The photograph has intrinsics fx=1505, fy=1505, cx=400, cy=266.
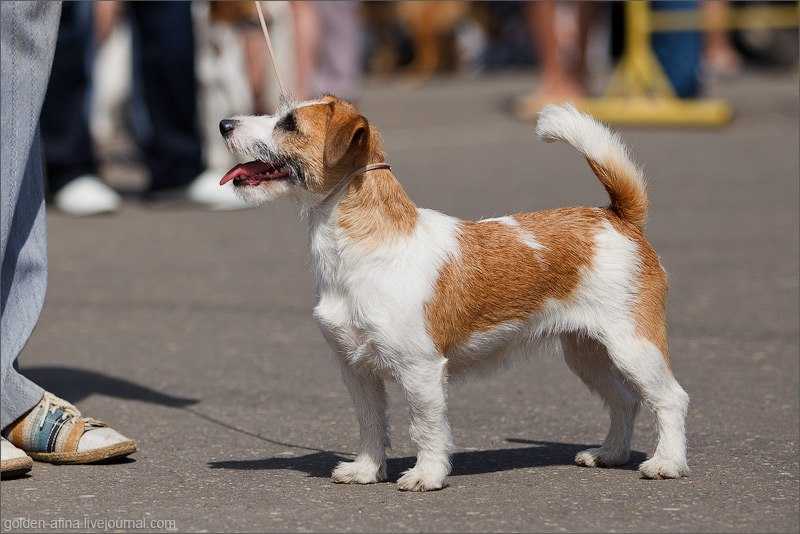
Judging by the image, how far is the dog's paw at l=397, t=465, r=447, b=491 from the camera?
4.11 meters

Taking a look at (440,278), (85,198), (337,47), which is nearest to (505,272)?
(440,278)

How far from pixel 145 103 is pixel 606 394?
19.1ft

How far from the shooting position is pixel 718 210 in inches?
371

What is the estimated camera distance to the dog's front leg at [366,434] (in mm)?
4242

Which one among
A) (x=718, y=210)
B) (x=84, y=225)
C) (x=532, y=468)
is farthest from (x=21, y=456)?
(x=718, y=210)

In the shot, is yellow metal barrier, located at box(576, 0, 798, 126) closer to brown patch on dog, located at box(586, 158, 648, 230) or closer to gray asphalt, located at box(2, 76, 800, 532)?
gray asphalt, located at box(2, 76, 800, 532)

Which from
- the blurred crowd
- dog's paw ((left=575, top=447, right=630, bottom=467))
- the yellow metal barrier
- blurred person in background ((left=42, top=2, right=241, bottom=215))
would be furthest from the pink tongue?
the yellow metal barrier

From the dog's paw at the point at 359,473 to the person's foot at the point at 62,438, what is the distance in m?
0.69

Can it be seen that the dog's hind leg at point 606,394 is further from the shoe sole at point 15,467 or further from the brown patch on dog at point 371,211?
the shoe sole at point 15,467

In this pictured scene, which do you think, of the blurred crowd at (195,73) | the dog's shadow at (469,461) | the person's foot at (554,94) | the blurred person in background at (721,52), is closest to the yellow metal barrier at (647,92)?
the blurred crowd at (195,73)

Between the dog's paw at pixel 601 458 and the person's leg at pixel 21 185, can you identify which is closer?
the person's leg at pixel 21 185

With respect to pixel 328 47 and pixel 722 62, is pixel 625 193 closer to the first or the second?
pixel 328 47

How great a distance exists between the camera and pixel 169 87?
9.46 metres

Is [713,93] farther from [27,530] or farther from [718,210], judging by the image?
[27,530]
